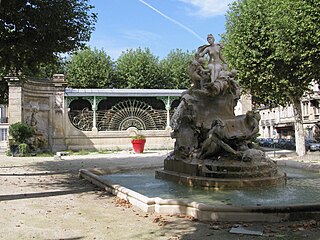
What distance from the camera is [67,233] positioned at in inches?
238

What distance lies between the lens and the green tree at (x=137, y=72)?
42781mm

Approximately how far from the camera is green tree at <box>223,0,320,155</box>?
58.5ft

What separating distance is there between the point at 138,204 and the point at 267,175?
3780 mm

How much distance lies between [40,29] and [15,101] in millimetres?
15994

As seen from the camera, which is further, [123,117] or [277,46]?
[123,117]

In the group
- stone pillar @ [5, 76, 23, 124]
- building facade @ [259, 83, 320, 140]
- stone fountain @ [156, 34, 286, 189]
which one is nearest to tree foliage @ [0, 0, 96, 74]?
stone fountain @ [156, 34, 286, 189]

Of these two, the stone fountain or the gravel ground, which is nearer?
the gravel ground

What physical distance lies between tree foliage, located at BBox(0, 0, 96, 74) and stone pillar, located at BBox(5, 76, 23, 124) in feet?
44.2

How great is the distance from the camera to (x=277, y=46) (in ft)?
64.0

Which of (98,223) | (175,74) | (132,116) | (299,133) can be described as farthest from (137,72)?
(98,223)

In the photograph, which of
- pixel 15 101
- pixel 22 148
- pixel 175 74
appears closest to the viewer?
pixel 22 148

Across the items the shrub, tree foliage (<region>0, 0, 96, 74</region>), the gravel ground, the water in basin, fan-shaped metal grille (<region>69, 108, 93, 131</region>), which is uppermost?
tree foliage (<region>0, 0, 96, 74</region>)

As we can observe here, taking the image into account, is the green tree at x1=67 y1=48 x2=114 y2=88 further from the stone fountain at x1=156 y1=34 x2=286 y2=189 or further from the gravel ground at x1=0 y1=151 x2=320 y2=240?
the gravel ground at x1=0 y1=151 x2=320 y2=240

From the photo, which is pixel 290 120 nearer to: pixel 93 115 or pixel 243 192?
pixel 93 115
